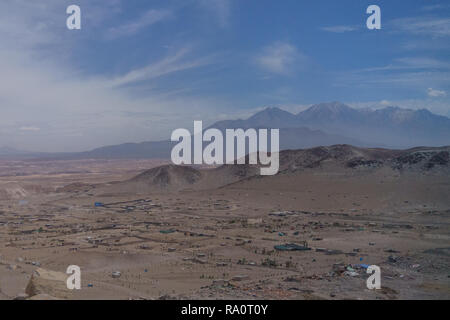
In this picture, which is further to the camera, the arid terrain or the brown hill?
the brown hill

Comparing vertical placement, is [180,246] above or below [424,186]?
below

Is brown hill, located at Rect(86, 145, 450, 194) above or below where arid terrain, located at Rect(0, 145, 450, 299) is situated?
above

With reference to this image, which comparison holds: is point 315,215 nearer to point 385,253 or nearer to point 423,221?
point 423,221

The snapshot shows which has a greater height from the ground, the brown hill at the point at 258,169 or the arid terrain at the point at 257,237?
the brown hill at the point at 258,169

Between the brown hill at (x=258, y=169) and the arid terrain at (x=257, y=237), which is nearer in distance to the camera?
the arid terrain at (x=257, y=237)

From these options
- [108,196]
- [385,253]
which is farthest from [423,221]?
[108,196]

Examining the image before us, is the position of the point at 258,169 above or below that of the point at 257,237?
above

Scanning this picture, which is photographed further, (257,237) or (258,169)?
(258,169)
